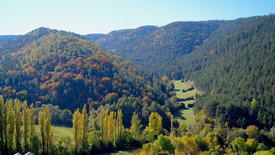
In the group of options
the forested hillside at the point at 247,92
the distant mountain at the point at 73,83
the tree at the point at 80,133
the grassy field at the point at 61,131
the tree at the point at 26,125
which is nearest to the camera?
the tree at the point at 26,125

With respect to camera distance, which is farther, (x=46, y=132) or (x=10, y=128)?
Result: (x=46, y=132)

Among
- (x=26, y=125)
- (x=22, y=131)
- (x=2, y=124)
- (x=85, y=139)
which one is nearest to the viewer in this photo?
(x=2, y=124)

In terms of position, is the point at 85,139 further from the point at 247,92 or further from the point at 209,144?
the point at 247,92

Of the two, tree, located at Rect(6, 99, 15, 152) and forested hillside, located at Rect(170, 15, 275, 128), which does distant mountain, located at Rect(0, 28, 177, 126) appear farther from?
tree, located at Rect(6, 99, 15, 152)

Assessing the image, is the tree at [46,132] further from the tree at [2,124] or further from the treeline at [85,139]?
the tree at [2,124]

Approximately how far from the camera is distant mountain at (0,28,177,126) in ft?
431

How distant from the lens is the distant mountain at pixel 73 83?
131m

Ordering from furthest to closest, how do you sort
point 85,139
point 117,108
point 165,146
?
1. point 117,108
2. point 165,146
3. point 85,139

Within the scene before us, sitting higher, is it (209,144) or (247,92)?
(247,92)

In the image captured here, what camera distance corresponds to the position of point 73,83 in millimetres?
144875

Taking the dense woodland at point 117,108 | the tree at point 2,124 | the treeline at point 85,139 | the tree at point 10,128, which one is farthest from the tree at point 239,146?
the tree at point 2,124

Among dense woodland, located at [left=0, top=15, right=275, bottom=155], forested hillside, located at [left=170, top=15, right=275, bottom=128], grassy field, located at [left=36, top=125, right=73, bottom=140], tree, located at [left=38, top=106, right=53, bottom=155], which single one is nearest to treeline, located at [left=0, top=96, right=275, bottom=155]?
tree, located at [left=38, top=106, right=53, bottom=155]

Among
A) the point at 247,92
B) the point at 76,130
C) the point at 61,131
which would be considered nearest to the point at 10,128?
the point at 76,130

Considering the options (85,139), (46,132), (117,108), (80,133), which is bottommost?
(117,108)
